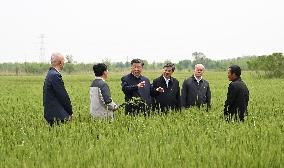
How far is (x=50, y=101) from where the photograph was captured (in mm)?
7098

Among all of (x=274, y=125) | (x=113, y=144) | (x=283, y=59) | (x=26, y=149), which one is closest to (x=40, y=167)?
(x=26, y=149)

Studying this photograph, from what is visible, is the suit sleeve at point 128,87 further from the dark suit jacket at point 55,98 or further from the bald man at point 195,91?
the bald man at point 195,91

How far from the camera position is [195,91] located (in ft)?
31.2

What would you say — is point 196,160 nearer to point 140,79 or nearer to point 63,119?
point 63,119

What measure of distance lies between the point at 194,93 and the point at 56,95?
367cm

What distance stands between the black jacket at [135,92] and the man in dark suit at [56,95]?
1.57 meters

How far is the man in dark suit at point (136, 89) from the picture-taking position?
829 centimetres

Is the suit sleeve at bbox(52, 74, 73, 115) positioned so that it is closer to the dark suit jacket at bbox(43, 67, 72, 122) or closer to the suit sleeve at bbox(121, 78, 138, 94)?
the dark suit jacket at bbox(43, 67, 72, 122)

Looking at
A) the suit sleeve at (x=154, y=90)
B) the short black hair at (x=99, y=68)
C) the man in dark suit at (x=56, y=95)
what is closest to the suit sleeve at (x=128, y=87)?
the suit sleeve at (x=154, y=90)

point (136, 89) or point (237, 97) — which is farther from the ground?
point (136, 89)

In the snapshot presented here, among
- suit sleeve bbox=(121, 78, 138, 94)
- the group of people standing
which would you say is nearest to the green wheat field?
the group of people standing

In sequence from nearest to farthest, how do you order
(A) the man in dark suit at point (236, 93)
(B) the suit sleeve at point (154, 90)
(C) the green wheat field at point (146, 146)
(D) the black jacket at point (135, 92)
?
1. (C) the green wheat field at point (146, 146)
2. (A) the man in dark suit at point (236, 93)
3. (D) the black jacket at point (135, 92)
4. (B) the suit sleeve at point (154, 90)

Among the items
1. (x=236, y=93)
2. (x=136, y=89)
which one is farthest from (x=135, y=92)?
(x=236, y=93)

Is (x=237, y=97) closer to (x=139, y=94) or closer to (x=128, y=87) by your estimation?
(x=139, y=94)
